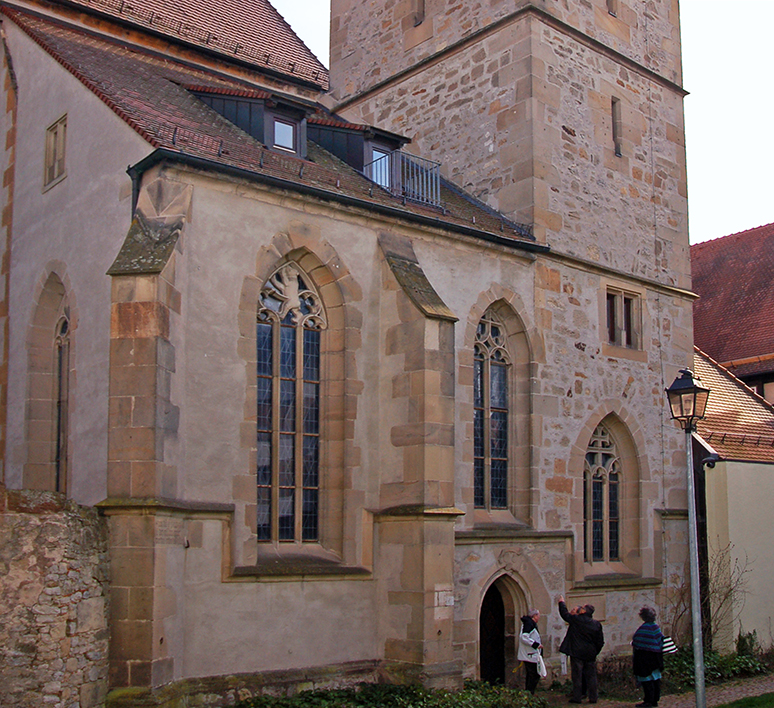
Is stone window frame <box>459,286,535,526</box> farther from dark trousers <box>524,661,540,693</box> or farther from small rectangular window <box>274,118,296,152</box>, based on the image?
small rectangular window <box>274,118,296,152</box>

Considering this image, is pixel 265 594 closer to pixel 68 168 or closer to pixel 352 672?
pixel 352 672

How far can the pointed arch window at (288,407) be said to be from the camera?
12.9m

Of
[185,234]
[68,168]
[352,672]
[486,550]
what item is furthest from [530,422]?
[68,168]

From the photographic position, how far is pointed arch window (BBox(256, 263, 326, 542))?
1294 centimetres

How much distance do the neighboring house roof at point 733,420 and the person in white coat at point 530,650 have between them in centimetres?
623

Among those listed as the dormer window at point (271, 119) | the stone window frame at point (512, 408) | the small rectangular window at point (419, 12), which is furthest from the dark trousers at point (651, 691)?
the small rectangular window at point (419, 12)

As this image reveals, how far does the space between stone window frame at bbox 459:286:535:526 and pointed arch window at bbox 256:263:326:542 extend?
2.55 metres

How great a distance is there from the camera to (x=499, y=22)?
58.8ft

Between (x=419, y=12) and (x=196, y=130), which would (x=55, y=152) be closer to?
(x=196, y=130)

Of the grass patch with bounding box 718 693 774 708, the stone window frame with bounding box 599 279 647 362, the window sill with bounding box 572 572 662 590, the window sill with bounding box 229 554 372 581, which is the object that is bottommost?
the grass patch with bounding box 718 693 774 708

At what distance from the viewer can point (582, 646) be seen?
45.6 ft

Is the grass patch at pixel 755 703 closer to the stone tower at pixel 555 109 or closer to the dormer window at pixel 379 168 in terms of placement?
the stone tower at pixel 555 109

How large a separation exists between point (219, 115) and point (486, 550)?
24.4 feet

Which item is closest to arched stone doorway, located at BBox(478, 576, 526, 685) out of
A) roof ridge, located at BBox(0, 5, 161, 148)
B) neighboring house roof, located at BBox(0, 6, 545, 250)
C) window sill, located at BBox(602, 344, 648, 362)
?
window sill, located at BBox(602, 344, 648, 362)
